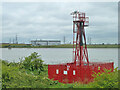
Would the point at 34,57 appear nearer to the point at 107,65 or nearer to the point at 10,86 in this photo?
the point at 107,65

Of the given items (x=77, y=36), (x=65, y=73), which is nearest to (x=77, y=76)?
(x=65, y=73)

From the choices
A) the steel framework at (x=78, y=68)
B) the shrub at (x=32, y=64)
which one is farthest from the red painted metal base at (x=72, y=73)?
the shrub at (x=32, y=64)

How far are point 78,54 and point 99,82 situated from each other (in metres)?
8.70

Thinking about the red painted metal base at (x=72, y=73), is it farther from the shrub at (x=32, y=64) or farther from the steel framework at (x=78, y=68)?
the shrub at (x=32, y=64)

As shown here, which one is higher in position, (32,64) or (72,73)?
(32,64)

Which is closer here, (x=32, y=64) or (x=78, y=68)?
(x=78, y=68)

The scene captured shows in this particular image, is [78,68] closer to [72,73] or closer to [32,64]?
[72,73]

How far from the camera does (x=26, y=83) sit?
13586mm

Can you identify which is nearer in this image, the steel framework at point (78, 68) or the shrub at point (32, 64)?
the steel framework at point (78, 68)

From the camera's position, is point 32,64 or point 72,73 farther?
point 32,64

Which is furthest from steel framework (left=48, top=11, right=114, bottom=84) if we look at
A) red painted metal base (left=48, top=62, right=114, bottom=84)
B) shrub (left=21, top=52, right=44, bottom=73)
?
shrub (left=21, top=52, right=44, bottom=73)

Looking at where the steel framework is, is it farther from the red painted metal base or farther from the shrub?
the shrub

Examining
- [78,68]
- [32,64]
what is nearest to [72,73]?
[78,68]

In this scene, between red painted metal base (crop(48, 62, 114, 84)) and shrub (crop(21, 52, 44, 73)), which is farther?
shrub (crop(21, 52, 44, 73))
